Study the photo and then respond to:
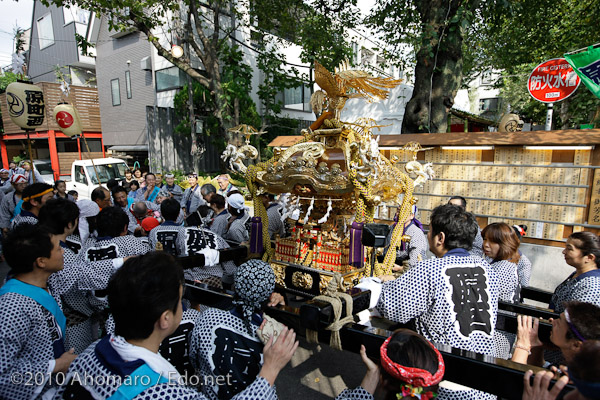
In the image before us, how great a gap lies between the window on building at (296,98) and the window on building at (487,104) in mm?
15681

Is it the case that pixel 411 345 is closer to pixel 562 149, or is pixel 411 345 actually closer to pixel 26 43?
pixel 562 149

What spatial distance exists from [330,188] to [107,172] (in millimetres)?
11036

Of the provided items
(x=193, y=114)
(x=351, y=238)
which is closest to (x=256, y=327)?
(x=351, y=238)

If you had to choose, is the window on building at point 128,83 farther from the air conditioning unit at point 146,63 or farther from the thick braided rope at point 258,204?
the thick braided rope at point 258,204

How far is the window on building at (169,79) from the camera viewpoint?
578 inches

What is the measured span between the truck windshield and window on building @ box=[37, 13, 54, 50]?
14.4m

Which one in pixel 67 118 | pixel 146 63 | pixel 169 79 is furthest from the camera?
pixel 146 63

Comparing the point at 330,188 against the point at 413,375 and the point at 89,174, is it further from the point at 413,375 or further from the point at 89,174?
the point at 89,174

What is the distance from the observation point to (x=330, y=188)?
11.2 feet

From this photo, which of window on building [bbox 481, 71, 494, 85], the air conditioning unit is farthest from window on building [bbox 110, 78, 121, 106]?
window on building [bbox 481, 71, 494, 85]

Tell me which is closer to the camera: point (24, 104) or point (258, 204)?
point (258, 204)

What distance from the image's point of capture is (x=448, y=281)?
206cm

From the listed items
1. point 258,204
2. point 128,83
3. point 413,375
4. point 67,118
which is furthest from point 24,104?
point 128,83

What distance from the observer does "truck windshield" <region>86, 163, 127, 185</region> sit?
37.4ft
